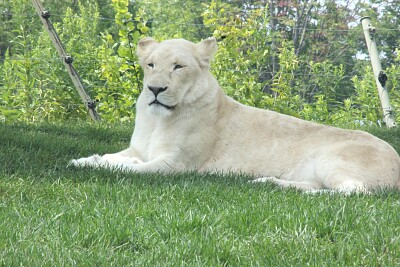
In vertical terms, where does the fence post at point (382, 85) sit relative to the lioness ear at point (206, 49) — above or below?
below

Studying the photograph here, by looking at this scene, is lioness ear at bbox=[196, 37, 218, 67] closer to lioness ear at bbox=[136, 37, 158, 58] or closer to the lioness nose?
lioness ear at bbox=[136, 37, 158, 58]

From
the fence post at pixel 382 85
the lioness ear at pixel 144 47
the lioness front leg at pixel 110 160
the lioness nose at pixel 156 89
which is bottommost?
the fence post at pixel 382 85

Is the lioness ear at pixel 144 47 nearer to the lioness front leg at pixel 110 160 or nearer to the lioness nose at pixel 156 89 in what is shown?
the lioness nose at pixel 156 89

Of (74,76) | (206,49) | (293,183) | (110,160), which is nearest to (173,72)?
(206,49)

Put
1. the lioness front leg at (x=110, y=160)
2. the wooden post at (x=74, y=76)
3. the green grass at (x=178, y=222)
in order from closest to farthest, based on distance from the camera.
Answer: the green grass at (x=178, y=222), the lioness front leg at (x=110, y=160), the wooden post at (x=74, y=76)

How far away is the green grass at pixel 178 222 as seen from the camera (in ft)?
→ 9.59

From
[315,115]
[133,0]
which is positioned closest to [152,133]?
[315,115]

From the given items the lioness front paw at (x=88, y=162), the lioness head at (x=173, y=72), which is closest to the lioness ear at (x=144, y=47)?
the lioness head at (x=173, y=72)

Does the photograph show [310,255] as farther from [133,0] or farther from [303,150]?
[133,0]

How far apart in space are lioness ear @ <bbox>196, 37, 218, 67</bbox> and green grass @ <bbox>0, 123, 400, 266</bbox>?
106 cm

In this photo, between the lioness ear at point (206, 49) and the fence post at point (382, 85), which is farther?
the fence post at point (382, 85)

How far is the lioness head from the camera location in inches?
207

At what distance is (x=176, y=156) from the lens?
5.33 metres

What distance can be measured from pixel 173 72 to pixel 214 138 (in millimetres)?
599
